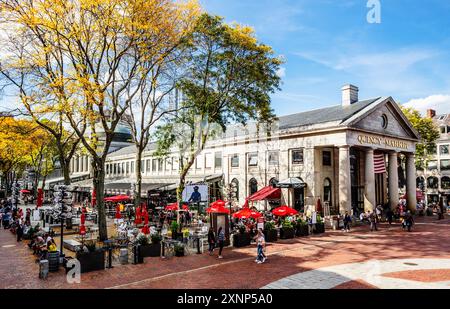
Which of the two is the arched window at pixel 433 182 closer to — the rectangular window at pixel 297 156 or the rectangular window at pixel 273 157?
the rectangular window at pixel 297 156

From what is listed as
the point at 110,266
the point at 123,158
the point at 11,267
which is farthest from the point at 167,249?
the point at 123,158

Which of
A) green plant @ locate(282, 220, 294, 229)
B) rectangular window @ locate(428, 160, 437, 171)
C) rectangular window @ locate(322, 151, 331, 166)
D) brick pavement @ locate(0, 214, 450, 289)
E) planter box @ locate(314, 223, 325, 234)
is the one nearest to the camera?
brick pavement @ locate(0, 214, 450, 289)

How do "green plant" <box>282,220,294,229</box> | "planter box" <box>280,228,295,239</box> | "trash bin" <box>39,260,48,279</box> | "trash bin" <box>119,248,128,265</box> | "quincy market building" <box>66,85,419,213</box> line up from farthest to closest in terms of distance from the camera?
1. "quincy market building" <box>66,85,419,213</box>
2. "green plant" <box>282,220,294,229</box>
3. "planter box" <box>280,228,295,239</box>
4. "trash bin" <box>119,248,128,265</box>
5. "trash bin" <box>39,260,48,279</box>

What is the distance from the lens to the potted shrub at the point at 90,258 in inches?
595

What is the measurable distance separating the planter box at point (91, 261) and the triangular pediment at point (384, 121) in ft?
82.9

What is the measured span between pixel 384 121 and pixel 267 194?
50.9 feet

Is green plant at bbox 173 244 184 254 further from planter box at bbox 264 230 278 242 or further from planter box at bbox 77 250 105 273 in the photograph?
planter box at bbox 264 230 278 242

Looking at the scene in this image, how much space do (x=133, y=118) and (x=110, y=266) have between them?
44.4 feet

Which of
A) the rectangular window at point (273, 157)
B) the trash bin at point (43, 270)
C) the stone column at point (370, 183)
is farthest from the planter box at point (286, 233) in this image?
the rectangular window at point (273, 157)

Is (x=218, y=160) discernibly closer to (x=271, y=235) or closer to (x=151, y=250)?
(x=271, y=235)

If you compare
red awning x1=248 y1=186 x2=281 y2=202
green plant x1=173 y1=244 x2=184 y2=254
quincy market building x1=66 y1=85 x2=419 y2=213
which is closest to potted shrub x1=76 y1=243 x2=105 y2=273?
green plant x1=173 y1=244 x2=184 y2=254

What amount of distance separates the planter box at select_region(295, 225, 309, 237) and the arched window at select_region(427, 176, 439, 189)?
4808 centimetres

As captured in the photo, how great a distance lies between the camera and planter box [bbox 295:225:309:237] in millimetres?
25305
